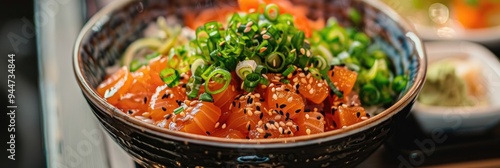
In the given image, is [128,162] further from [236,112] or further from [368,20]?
[368,20]

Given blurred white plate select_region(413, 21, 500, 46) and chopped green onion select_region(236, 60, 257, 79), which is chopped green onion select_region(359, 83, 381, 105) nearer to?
chopped green onion select_region(236, 60, 257, 79)

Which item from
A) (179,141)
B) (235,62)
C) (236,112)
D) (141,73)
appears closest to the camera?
(179,141)

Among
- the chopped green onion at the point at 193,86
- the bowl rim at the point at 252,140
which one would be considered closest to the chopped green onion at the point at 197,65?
the chopped green onion at the point at 193,86

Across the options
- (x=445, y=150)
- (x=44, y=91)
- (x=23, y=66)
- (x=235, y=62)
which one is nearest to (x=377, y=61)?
(x=445, y=150)

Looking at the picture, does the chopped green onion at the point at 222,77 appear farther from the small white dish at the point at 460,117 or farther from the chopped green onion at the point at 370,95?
the small white dish at the point at 460,117

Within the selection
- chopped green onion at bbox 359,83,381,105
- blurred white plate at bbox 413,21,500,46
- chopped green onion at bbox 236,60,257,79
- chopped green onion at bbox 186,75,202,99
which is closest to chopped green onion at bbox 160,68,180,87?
chopped green onion at bbox 186,75,202,99

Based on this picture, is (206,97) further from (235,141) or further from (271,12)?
(271,12)
